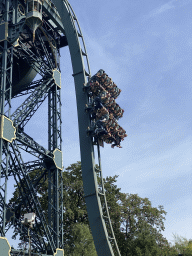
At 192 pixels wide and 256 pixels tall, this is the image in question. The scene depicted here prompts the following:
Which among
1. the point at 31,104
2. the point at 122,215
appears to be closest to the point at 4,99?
the point at 31,104

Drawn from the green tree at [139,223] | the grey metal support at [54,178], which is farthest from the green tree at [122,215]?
the grey metal support at [54,178]

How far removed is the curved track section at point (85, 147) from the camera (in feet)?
67.9

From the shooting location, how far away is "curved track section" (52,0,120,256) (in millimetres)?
20688

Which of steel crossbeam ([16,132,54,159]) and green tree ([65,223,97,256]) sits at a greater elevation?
steel crossbeam ([16,132,54,159])

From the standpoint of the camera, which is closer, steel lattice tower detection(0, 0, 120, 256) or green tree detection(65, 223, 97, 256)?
steel lattice tower detection(0, 0, 120, 256)

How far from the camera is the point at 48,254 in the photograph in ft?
79.0

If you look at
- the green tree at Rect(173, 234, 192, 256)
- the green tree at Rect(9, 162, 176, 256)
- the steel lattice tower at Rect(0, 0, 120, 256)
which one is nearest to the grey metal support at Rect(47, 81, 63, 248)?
the steel lattice tower at Rect(0, 0, 120, 256)

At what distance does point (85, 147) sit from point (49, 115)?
7.05 meters

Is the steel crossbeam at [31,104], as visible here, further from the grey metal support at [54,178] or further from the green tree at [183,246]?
the green tree at [183,246]

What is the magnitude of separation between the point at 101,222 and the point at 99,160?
4.42m

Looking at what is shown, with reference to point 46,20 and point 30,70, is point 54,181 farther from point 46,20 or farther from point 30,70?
point 46,20

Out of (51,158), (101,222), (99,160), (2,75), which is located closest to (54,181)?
(51,158)

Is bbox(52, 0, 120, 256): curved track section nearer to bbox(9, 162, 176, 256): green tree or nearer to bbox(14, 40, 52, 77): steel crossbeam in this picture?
bbox(14, 40, 52, 77): steel crossbeam

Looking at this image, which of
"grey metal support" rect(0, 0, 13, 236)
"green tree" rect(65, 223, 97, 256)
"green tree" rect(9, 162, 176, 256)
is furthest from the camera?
"green tree" rect(9, 162, 176, 256)
